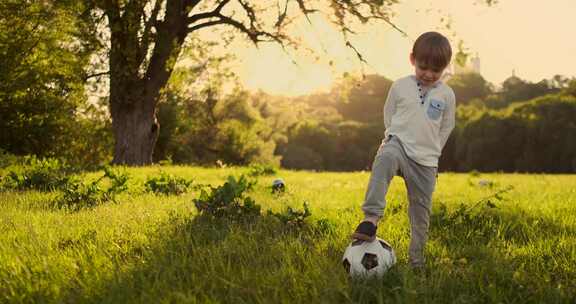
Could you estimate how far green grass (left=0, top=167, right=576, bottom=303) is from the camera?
2.89 m

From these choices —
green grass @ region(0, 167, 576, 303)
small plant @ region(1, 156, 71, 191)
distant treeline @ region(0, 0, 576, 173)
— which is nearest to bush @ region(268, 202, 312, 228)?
green grass @ region(0, 167, 576, 303)

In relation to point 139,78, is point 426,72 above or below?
below

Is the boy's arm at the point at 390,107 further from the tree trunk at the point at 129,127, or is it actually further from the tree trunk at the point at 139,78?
the tree trunk at the point at 129,127

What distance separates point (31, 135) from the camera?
1895 cm

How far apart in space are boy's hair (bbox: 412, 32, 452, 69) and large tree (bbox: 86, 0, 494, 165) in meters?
11.1

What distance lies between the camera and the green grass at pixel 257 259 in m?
2.89

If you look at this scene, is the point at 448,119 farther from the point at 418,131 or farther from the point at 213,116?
the point at 213,116

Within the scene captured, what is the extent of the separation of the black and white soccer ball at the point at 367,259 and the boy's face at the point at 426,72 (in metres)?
1.22

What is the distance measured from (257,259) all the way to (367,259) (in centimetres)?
84

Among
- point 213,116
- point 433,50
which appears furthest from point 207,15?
point 213,116

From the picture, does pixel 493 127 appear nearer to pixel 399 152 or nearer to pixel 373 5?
pixel 373 5

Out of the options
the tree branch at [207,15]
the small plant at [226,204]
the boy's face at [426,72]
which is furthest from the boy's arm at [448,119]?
the tree branch at [207,15]

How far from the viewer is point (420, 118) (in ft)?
11.8

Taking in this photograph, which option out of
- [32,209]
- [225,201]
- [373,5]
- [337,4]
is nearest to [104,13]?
[337,4]
